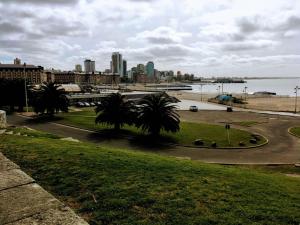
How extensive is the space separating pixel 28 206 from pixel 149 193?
2888mm

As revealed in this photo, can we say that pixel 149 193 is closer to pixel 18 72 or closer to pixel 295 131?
pixel 295 131

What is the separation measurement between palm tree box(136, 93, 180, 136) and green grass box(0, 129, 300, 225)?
2392 cm

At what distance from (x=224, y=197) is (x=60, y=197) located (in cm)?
413

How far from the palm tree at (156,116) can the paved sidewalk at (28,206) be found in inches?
1090

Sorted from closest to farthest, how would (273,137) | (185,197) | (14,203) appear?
(14,203), (185,197), (273,137)

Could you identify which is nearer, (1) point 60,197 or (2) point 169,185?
(1) point 60,197

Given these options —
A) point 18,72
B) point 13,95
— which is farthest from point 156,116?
point 18,72

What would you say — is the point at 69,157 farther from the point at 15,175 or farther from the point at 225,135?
the point at 225,135

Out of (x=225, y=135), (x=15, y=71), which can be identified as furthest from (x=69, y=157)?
(x=15, y=71)

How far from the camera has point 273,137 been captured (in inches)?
1494

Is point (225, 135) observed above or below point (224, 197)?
below

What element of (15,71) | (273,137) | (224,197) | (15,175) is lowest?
(273,137)

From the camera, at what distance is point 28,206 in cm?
580

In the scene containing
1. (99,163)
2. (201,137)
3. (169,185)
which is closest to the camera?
(169,185)
